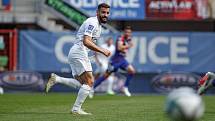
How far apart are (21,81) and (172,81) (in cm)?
572

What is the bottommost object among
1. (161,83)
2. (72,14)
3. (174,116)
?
(161,83)

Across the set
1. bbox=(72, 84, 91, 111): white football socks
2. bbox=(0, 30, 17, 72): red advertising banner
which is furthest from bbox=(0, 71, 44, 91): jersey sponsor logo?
bbox=(72, 84, 91, 111): white football socks

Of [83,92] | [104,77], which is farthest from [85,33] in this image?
[104,77]

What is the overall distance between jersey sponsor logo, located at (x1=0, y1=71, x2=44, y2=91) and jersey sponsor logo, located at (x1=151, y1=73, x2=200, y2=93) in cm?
443

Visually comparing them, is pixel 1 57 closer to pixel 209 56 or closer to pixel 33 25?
pixel 33 25

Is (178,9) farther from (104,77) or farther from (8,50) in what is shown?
(104,77)

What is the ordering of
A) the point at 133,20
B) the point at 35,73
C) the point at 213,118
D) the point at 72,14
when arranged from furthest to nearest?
the point at 133,20, the point at 72,14, the point at 35,73, the point at 213,118

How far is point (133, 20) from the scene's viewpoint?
30.1 m

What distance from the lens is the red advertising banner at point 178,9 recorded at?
28000 mm

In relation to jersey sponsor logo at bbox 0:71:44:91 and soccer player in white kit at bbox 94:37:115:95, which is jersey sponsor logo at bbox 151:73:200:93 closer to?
soccer player in white kit at bbox 94:37:115:95

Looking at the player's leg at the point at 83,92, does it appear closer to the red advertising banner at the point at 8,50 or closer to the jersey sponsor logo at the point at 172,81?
the jersey sponsor logo at the point at 172,81

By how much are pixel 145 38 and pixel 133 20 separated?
4879 mm

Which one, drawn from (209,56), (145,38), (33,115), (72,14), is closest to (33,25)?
→ (72,14)

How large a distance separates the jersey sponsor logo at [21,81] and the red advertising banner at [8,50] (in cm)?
95
